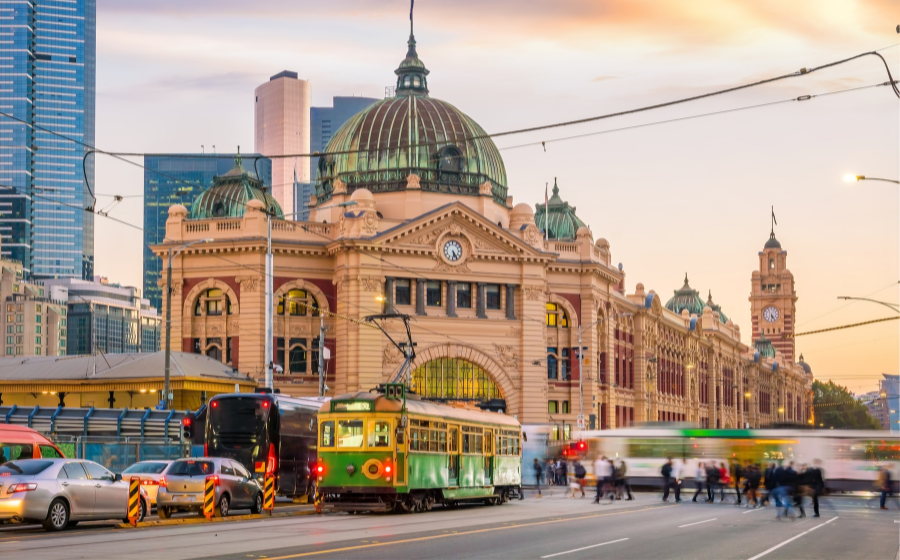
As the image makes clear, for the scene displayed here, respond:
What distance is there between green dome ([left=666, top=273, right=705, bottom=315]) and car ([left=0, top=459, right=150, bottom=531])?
131932 millimetres

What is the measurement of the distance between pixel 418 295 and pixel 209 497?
50.4 m

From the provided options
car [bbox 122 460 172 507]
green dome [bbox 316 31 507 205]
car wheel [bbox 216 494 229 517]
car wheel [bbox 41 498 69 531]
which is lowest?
car wheel [bbox 216 494 229 517]

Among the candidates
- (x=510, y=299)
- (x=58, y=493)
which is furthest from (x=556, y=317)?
(x=58, y=493)

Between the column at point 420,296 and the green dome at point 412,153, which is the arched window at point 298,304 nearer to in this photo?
the column at point 420,296

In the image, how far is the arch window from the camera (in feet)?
269

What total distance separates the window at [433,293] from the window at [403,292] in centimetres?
115

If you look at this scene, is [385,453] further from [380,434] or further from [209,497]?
[209,497]

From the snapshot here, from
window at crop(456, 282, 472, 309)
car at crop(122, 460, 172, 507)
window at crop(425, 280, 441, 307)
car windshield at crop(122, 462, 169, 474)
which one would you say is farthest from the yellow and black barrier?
window at crop(456, 282, 472, 309)

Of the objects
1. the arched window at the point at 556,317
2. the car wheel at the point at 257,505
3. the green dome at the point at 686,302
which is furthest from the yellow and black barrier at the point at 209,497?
the green dome at the point at 686,302

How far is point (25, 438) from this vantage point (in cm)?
3114

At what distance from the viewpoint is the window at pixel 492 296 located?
278ft

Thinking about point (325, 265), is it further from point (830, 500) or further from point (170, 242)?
point (830, 500)

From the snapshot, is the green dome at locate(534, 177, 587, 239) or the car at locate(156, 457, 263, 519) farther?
the green dome at locate(534, 177, 587, 239)

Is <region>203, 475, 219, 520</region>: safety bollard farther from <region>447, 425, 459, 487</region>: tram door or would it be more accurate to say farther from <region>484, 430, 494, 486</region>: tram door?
<region>484, 430, 494, 486</region>: tram door
